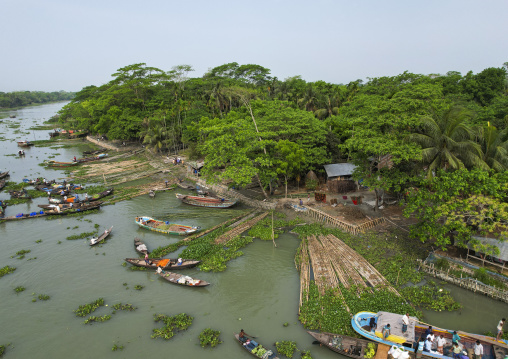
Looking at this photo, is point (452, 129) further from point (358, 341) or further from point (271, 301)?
point (271, 301)

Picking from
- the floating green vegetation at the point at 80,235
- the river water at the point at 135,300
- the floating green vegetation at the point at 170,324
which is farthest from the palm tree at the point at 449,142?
the floating green vegetation at the point at 80,235

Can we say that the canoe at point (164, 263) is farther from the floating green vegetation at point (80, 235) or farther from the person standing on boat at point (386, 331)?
the person standing on boat at point (386, 331)

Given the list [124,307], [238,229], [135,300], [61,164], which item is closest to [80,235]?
[135,300]

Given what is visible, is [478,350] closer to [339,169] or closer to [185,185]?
[339,169]

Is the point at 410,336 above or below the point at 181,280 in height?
above

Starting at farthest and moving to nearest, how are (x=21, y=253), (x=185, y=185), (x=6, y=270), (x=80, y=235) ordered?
(x=185, y=185), (x=80, y=235), (x=21, y=253), (x=6, y=270)

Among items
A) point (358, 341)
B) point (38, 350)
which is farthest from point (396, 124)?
point (38, 350)

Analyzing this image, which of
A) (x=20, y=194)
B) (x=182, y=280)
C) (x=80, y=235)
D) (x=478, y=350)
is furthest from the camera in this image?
(x=20, y=194)
